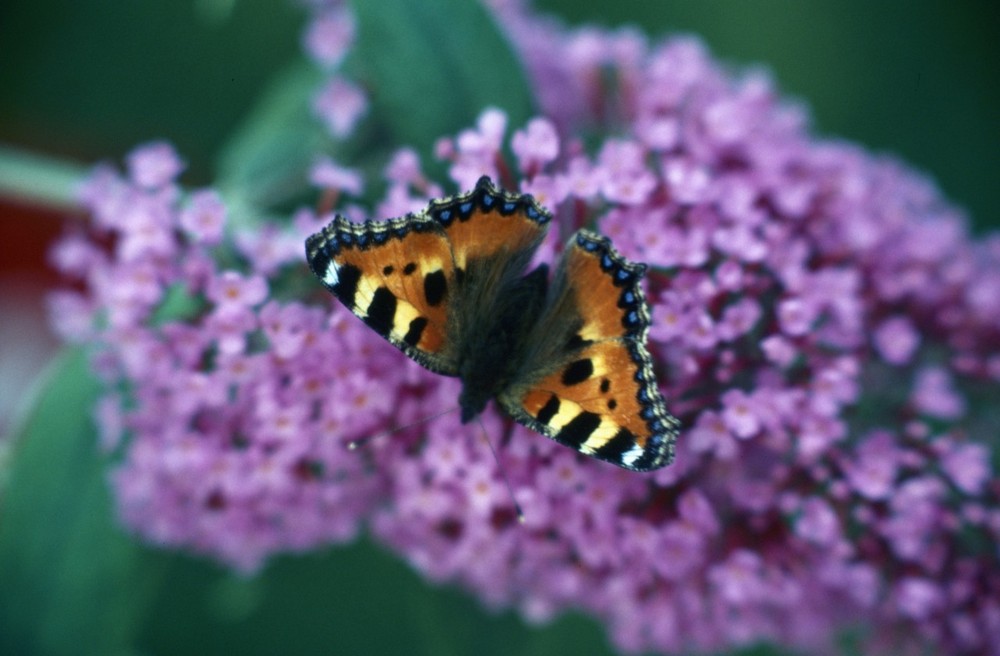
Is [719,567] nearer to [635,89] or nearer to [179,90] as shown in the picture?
[635,89]

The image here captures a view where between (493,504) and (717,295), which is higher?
(717,295)

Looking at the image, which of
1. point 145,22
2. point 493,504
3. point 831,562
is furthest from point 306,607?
point 145,22

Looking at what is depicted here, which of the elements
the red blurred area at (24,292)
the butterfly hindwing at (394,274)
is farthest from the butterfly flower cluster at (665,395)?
the red blurred area at (24,292)

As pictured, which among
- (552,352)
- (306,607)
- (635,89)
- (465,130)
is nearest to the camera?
(552,352)

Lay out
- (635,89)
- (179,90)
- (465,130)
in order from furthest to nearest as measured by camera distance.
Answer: (179,90) < (635,89) < (465,130)

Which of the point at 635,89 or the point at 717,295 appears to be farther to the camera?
the point at 635,89

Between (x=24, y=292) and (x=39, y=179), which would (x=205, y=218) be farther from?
(x=24, y=292)
